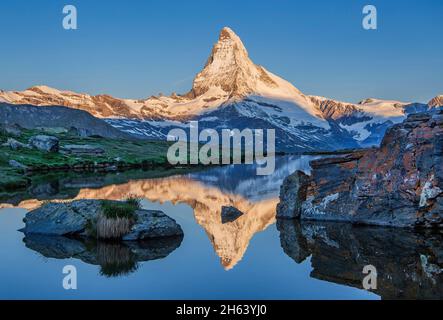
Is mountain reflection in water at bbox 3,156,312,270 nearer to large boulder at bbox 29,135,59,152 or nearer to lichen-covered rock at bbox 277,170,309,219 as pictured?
lichen-covered rock at bbox 277,170,309,219

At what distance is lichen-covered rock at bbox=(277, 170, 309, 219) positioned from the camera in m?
31.7

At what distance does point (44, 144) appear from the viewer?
12150 cm

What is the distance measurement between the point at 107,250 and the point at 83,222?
422cm

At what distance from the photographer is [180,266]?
20.3 metres

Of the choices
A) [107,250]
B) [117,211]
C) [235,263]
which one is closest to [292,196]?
[117,211]

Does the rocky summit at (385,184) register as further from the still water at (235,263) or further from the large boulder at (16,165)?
the large boulder at (16,165)

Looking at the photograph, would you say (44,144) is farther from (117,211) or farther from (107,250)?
(107,250)

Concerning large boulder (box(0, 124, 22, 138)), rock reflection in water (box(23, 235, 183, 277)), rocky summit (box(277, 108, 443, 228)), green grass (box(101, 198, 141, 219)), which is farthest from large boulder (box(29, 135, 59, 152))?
green grass (box(101, 198, 141, 219))

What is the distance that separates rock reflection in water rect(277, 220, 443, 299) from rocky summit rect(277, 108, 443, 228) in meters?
1.19

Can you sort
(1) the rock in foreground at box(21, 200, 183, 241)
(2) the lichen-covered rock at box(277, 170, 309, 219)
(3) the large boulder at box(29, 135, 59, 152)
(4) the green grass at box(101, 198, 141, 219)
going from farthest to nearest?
(3) the large boulder at box(29, 135, 59, 152) < (2) the lichen-covered rock at box(277, 170, 309, 219) < (1) the rock in foreground at box(21, 200, 183, 241) < (4) the green grass at box(101, 198, 141, 219)

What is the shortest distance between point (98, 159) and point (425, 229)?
104m

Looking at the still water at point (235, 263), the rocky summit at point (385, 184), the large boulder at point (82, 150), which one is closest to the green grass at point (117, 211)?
the still water at point (235, 263)
